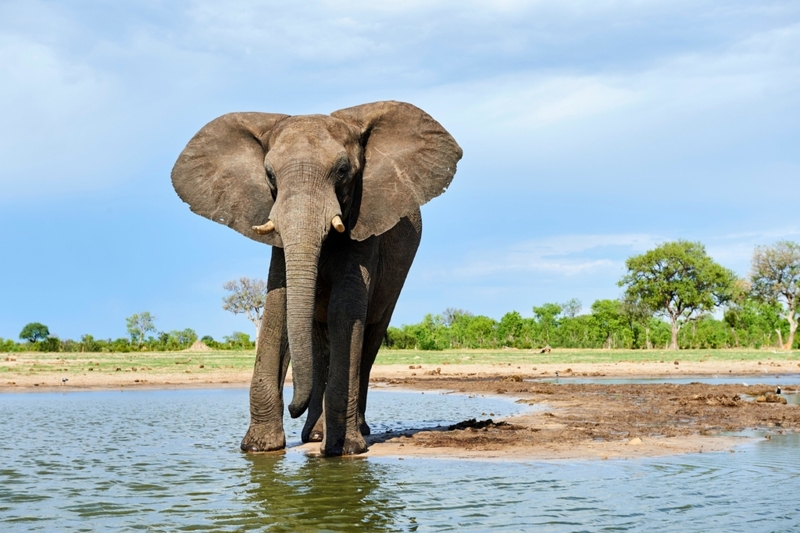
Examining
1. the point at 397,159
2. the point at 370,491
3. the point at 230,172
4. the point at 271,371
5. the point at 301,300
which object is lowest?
the point at 370,491

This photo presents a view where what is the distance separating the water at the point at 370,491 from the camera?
646cm

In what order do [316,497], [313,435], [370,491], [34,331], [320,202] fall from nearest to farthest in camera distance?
[316,497] < [370,491] < [320,202] < [313,435] < [34,331]

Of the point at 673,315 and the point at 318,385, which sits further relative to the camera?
the point at 673,315

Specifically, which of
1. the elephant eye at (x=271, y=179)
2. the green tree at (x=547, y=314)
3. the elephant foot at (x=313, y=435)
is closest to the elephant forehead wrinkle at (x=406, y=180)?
the elephant eye at (x=271, y=179)

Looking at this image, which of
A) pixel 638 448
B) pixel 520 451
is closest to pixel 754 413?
pixel 638 448

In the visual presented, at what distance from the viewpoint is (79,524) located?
6516 millimetres

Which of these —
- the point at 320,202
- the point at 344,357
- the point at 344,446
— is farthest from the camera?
the point at 344,446

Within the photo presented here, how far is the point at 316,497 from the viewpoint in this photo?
7.41 meters

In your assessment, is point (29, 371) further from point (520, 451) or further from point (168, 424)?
point (520, 451)

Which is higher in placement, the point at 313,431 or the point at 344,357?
the point at 344,357

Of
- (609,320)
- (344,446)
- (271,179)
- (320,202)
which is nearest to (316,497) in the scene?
(344,446)

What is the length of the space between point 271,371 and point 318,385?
64.8 inches

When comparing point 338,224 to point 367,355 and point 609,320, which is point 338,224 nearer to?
point 367,355

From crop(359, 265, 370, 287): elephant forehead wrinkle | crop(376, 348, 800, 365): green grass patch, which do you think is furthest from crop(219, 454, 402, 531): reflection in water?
crop(376, 348, 800, 365): green grass patch
